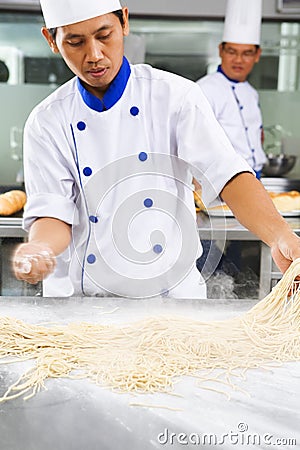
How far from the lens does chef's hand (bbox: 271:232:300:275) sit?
1.78 m

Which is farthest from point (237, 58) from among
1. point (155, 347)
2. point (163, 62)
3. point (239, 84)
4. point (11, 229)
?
point (155, 347)

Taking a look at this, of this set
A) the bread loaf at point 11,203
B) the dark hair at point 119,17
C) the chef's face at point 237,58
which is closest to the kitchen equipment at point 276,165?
the chef's face at point 237,58

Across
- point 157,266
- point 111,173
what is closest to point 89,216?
point 111,173

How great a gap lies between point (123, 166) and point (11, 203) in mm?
1632

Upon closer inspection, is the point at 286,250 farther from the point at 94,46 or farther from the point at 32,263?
the point at 94,46

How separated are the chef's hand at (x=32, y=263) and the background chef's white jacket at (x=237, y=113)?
2722mm

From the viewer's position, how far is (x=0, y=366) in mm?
1496

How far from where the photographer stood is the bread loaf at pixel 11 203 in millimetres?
3541

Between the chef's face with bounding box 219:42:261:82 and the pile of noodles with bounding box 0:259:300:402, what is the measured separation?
2749mm

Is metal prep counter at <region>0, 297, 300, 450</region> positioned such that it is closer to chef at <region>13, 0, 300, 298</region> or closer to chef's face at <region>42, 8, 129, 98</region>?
chef at <region>13, 0, 300, 298</region>

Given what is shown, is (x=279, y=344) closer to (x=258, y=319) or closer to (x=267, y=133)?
(x=258, y=319)

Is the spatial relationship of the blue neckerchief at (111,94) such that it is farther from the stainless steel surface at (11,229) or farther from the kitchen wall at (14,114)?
the kitchen wall at (14,114)

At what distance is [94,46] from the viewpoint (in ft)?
6.35

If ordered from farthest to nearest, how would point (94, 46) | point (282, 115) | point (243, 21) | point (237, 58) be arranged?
point (282, 115), point (237, 58), point (243, 21), point (94, 46)
